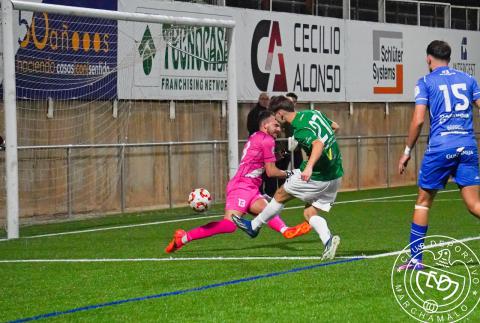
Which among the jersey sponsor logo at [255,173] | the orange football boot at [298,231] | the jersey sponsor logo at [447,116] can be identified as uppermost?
the jersey sponsor logo at [447,116]

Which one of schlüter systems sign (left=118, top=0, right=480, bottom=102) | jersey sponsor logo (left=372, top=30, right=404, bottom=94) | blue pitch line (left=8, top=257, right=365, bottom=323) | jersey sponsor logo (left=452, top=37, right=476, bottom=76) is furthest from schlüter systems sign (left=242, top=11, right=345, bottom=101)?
blue pitch line (left=8, top=257, right=365, bottom=323)

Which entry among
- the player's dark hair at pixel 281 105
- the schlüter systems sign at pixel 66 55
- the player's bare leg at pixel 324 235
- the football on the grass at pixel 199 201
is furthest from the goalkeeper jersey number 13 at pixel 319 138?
the schlüter systems sign at pixel 66 55

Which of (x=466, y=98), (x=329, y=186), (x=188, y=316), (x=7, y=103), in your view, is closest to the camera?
(x=188, y=316)

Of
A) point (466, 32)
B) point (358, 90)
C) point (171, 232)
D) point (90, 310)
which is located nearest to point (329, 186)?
→ point (90, 310)

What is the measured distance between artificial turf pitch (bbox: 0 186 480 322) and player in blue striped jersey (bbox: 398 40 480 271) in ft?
3.15

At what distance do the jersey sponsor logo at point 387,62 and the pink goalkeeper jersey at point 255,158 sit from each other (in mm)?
16207

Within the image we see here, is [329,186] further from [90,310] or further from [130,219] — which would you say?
[130,219]

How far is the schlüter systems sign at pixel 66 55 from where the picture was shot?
19672mm

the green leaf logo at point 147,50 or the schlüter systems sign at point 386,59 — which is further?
the schlüter systems sign at point 386,59

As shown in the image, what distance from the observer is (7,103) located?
17.0 meters

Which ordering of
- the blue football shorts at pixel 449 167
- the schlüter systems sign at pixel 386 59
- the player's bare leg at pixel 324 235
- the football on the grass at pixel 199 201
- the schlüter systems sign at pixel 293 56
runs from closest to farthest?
the blue football shorts at pixel 449 167 < the player's bare leg at pixel 324 235 < the football on the grass at pixel 199 201 < the schlüter systems sign at pixel 293 56 < the schlüter systems sign at pixel 386 59

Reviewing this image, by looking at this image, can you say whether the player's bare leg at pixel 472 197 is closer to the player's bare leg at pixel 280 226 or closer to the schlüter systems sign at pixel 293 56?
the player's bare leg at pixel 280 226

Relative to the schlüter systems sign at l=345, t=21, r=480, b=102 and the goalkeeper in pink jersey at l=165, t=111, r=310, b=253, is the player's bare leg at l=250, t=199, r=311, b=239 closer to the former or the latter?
the goalkeeper in pink jersey at l=165, t=111, r=310, b=253

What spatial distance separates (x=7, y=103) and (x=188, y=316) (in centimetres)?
885
